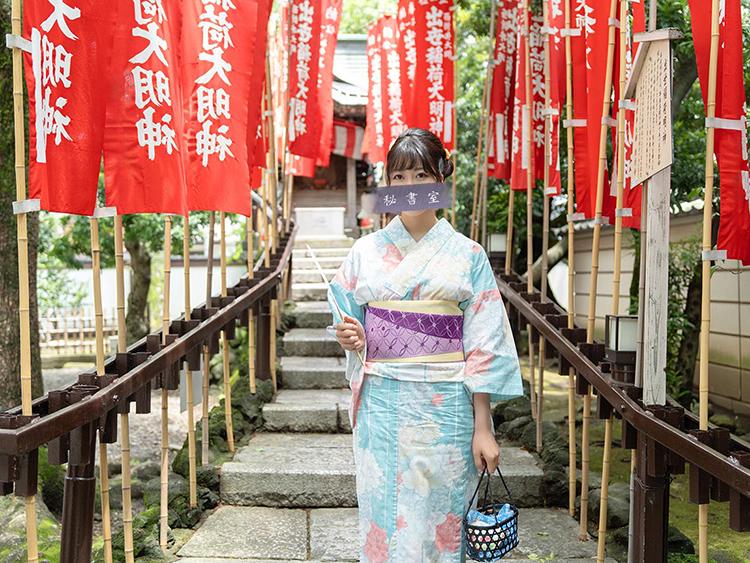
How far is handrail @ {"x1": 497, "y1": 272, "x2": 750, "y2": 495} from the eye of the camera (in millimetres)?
2303

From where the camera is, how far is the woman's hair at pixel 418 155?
279cm

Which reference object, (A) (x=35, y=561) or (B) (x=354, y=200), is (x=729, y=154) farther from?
(B) (x=354, y=200)

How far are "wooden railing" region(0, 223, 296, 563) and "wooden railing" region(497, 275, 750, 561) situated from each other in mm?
2096

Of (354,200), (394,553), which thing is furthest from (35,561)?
(354,200)

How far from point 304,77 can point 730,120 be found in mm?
5947

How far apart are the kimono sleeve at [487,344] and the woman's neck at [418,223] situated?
0.22 meters

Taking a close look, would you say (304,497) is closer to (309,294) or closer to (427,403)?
(427,403)

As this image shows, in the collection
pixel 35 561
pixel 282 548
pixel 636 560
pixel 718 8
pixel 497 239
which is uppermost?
pixel 718 8

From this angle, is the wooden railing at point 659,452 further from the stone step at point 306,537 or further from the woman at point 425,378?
the stone step at point 306,537

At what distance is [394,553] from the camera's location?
9.36 feet

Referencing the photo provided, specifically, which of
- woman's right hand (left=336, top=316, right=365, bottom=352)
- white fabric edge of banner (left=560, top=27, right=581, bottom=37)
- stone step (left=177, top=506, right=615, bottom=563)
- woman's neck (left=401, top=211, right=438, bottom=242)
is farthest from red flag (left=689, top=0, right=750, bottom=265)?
stone step (left=177, top=506, right=615, bottom=563)

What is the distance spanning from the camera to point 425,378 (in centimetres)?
287

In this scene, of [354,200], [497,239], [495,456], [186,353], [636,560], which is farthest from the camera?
[354,200]

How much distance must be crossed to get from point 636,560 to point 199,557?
7.26ft
